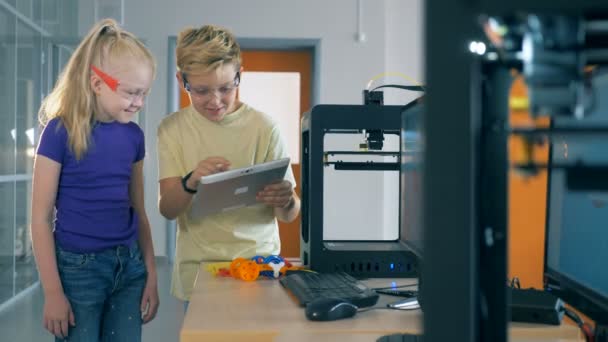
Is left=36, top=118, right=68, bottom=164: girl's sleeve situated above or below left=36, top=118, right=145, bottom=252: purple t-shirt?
above

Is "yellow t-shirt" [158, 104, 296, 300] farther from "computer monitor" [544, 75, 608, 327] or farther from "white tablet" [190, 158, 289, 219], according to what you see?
"computer monitor" [544, 75, 608, 327]

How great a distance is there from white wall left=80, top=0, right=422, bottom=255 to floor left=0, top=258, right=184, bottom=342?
140 cm

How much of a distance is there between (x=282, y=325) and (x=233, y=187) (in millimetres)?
564

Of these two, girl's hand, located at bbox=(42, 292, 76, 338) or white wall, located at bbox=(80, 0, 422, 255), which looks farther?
white wall, located at bbox=(80, 0, 422, 255)

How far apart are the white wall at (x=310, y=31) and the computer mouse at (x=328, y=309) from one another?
14.7ft

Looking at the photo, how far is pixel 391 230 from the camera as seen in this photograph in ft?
19.2

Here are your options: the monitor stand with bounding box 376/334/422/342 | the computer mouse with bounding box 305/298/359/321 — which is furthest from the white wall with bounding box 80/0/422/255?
the monitor stand with bounding box 376/334/422/342

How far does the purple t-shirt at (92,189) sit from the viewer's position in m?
1.57

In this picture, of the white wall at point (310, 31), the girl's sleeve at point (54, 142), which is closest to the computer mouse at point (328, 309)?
the girl's sleeve at point (54, 142)

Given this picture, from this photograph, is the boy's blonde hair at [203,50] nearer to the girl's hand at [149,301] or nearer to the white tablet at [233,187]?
the white tablet at [233,187]

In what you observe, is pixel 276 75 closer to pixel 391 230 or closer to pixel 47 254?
pixel 391 230

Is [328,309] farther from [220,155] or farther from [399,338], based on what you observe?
[220,155]

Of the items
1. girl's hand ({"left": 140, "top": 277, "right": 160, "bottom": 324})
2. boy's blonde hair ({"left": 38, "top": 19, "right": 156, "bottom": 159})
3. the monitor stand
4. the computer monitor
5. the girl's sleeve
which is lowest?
girl's hand ({"left": 140, "top": 277, "right": 160, "bottom": 324})

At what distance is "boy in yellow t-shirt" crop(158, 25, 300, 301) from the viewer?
1746 millimetres
